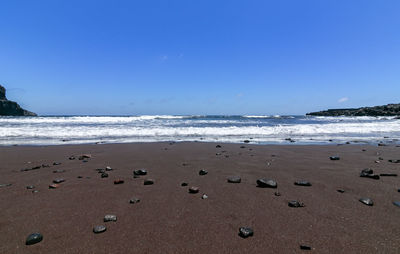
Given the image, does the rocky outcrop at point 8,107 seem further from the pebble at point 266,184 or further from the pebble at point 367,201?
the pebble at point 367,201

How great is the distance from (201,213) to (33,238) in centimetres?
192

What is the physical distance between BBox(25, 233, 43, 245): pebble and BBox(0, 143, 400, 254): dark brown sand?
0.19 feet

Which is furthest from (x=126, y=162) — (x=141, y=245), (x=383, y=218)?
(x=383, y=218)

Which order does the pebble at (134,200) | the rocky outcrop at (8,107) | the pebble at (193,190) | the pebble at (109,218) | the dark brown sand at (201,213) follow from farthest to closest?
the rocky outcrop at (8,107) → the pebble at (193,190) → the pebble at (134,200) → the pebble at (109,218) → the dark brown sand at (201,213)

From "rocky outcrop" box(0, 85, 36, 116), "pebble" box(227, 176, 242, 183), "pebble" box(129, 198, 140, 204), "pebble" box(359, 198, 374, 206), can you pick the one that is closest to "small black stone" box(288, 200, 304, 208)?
"pebble" box(359, 198, 374, 206)

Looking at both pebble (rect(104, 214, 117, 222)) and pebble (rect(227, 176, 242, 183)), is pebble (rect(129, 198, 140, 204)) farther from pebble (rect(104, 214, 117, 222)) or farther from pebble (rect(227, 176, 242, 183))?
pebble (rect(227, 176, 242, 183))

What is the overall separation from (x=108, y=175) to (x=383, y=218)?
194 inches

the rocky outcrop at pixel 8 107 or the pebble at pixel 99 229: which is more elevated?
the rocky outcrop at pixel 8 107

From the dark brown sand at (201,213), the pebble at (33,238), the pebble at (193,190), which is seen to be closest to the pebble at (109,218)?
the dark brown sand at (201,213)

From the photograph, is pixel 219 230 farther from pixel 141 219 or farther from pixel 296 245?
pixel 141 219

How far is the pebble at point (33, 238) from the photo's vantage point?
7.29 feet

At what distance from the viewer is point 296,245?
2.14 metres

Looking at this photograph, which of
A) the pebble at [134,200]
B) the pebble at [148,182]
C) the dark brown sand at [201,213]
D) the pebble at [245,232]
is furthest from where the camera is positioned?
the pebble at [148,182]

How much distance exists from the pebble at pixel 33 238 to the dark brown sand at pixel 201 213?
6 cm
